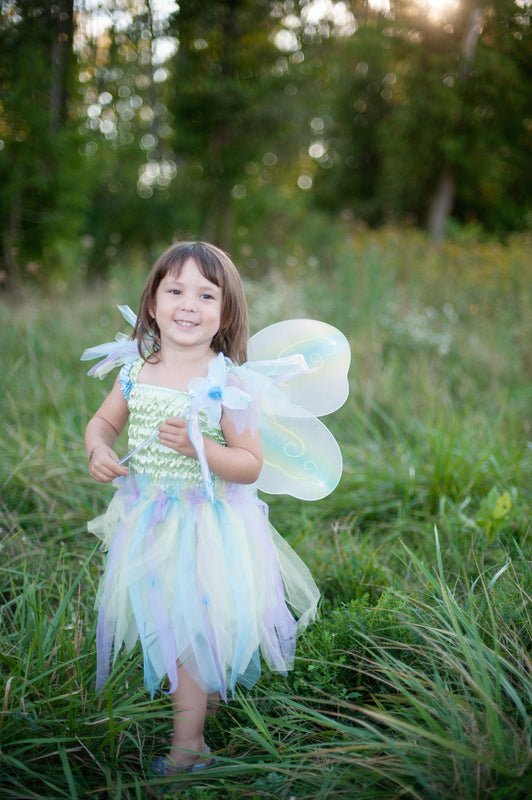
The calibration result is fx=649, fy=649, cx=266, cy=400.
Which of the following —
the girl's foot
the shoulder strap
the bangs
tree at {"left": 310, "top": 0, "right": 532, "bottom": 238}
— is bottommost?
the girl's foot

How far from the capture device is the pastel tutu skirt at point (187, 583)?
5.59 ft

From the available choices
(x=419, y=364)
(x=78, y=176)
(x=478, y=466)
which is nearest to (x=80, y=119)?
(x=78, y=176)

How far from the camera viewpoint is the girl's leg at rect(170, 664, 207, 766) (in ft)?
5.68

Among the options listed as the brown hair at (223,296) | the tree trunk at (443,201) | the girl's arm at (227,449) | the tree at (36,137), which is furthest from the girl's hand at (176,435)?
the tree trunk at (443,201)

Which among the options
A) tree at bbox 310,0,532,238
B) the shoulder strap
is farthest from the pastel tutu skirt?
tree at bbox 310,0,532,238

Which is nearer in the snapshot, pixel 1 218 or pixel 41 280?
pixel 1 218

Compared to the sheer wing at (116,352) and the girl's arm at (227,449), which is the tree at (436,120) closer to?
the sheer wing at (116,352)

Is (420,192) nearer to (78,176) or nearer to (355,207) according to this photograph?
(355,207)

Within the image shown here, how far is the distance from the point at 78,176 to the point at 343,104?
44.3 ft

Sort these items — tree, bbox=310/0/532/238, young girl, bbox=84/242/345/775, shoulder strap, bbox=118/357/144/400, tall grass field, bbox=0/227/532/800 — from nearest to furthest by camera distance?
tall grass field, bbox=0/227/532/800 → young girl, bbox=84/242/345/775 → shoulder strap, bbox=118/357/144/400 → tree, bbox=310/0/532/238

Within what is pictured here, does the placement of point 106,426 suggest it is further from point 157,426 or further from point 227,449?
point 227,449

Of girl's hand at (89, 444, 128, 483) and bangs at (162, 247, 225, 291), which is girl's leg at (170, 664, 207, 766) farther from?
bangs at (162, 247, 225, 291)

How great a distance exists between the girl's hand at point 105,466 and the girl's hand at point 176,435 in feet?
0.50

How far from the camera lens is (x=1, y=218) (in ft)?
21.4
